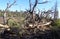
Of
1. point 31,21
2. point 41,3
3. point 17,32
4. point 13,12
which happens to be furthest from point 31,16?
point 13,12

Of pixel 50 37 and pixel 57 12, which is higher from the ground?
pixel 57 12

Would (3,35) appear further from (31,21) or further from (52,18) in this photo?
(52,18)

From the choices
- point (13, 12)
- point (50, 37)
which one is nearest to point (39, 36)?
point (50, 37)

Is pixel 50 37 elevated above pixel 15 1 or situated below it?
below

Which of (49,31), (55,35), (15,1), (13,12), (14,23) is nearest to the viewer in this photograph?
(55,35)

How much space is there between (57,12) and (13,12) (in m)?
6.01

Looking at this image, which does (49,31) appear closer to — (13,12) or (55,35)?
(55,35)

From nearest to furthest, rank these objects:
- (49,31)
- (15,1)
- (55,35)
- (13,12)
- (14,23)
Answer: (55,35) → (49,31) → (14,23) → (15,1) → (13,12)

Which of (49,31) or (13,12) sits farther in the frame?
(13,12)

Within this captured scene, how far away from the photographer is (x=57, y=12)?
1608cm

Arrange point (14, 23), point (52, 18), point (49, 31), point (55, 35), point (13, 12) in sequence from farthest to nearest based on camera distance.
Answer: point (13, 12) → point (52, 18) → point (14, 23) → point (49, 31) → point (55, 35)

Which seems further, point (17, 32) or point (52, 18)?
point (52, 18)

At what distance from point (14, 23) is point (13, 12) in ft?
19.9

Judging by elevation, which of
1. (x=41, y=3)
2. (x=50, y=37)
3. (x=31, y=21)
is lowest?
(x=50, y=37)
